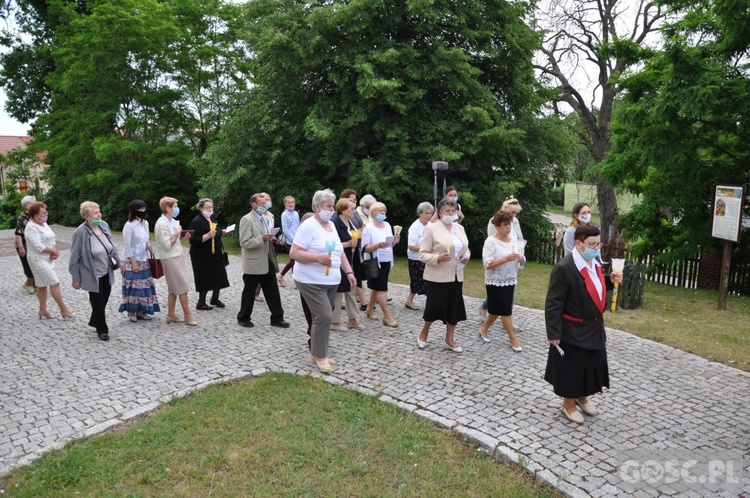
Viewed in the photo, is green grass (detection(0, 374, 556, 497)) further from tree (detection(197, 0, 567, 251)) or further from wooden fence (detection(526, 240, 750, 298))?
tree (detection(197, 0, 567, 251))

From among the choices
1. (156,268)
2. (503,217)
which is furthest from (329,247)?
(156,268)

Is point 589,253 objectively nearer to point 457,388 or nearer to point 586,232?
point 586,232

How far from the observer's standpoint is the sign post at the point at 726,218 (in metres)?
9.82

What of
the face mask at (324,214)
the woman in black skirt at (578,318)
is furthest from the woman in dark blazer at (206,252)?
the woman in black skirt at (578,318)

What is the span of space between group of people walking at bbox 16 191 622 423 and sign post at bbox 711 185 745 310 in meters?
3.65

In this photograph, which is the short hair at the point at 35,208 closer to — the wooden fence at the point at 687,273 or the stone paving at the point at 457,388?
the stone paving at the point at 457,388

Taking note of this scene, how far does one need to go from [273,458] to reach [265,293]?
3939 mm

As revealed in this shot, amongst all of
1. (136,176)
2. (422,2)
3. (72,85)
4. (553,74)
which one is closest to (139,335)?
(422,2)

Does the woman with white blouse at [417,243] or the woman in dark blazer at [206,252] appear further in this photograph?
the woman in dark blazer at [206,252]

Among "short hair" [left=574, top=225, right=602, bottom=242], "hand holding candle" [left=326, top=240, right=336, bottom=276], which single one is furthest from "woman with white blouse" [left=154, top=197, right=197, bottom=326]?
"short hair" [left=574, top=225, right=602, bottom=242]

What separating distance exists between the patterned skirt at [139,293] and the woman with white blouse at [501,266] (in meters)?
5.01

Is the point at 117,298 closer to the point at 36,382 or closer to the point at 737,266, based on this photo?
the point at 36,382

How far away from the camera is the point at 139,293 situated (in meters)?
8.28

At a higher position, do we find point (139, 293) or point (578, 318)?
point (578, 318)
